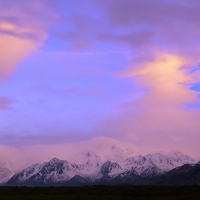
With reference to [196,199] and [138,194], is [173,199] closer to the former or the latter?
[196,199]

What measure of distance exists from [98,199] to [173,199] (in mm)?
23842

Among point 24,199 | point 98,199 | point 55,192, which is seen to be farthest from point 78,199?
point 55,192

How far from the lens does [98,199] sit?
134 m

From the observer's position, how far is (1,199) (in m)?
140

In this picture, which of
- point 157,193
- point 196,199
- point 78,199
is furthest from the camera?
point 157,193

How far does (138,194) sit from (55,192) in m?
36.7

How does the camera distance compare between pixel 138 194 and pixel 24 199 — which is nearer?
pixel 24 199

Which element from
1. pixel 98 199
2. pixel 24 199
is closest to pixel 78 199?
pixel 98 199

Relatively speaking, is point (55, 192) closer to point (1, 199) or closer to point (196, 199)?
point (1, 199)

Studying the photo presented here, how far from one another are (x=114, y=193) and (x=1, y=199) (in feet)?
152

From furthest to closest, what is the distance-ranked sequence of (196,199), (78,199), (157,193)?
(157,193) → (78,199) → (196,199)

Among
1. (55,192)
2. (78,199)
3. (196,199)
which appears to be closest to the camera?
(196,199)

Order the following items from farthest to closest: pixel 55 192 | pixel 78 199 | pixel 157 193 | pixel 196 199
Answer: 1. pixel 55 192
2. pixel 157 193
3. pixel 78 199
4. pixel 196 199

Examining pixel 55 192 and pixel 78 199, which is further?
pixel 55 192
